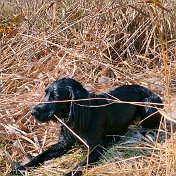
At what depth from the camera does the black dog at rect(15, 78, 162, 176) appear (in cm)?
312

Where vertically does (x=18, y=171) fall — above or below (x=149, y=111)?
below

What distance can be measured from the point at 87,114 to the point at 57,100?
27cm

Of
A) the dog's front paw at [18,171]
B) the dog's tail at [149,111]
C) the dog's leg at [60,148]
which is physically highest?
the dog's tail at [149,111]

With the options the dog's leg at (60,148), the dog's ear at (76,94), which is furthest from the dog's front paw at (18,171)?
the dog's ear at (76,94)

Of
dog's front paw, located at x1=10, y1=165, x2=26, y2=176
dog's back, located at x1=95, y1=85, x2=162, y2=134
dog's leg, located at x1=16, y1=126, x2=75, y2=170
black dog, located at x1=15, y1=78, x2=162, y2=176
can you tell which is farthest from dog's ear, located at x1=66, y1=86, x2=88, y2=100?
dog's front paw, located at x1=10, y1=165, x2=26, y2=176

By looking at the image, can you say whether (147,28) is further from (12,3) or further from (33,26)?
(12,3)

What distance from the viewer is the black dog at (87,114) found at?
3.12 meters

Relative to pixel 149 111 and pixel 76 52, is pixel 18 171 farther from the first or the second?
pixel 76 52

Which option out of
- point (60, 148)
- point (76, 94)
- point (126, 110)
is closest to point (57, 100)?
point (76, 94)

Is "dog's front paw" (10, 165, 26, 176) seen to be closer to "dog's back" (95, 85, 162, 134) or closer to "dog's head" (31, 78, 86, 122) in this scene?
"dog's head" (31, 78, 86, 122)

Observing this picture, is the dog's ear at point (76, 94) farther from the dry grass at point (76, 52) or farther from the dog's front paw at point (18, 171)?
the dry grass at point (76, 52)

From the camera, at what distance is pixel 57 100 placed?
10.1ft

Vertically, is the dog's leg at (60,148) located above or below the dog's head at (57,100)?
below

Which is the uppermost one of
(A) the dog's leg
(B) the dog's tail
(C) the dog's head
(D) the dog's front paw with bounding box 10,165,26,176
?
(C) the dog's head
